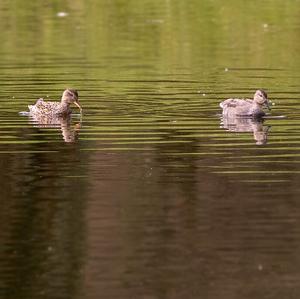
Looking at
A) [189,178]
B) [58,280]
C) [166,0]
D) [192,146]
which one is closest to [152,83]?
[192,146]

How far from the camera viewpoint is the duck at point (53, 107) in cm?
2159

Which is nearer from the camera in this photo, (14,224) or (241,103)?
(14,224)

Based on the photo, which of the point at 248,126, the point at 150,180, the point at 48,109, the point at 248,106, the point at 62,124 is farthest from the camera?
the point at 48,109

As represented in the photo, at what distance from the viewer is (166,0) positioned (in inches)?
1794

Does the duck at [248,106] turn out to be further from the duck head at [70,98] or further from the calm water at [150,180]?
the duck head at [70,98]

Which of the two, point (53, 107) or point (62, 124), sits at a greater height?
point (53, 107)

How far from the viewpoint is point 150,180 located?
52.7ft

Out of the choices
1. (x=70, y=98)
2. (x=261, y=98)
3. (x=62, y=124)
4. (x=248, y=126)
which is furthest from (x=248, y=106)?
(x=62, y=124)

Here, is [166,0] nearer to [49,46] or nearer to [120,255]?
[49,46]

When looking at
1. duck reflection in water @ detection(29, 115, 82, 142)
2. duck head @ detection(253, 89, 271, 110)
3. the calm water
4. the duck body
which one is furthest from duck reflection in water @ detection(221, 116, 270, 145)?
the duck body

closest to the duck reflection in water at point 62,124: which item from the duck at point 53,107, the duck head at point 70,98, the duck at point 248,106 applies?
the duck at point 53,107

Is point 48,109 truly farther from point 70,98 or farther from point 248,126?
point 248,126

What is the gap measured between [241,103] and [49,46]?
12.8m

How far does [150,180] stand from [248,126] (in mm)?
4908
